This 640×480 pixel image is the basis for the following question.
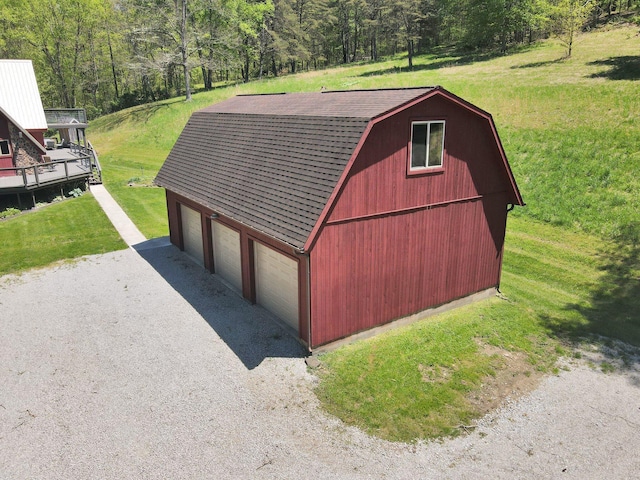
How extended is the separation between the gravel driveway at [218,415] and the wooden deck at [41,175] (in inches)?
471

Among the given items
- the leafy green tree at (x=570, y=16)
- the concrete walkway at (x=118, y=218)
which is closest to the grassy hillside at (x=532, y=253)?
the concrete walkway at (x=118, y=218)

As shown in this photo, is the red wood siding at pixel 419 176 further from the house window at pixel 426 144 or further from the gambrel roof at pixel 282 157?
the gambrel roof at pixel 282 157

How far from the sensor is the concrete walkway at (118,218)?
19.7 metres

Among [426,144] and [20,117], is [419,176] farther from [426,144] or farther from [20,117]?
[20,117]

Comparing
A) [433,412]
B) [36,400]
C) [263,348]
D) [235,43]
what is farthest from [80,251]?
[235,43]

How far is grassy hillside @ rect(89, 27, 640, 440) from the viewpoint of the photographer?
31.3 ft

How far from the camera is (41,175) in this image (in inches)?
970

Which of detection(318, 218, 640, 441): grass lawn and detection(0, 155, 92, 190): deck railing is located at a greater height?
detection(0, 155, 92, 190): deck railing

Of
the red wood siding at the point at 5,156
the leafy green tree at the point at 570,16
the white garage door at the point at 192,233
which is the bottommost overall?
the white garage door at the point at 192,233

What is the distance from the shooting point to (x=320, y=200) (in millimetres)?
9852

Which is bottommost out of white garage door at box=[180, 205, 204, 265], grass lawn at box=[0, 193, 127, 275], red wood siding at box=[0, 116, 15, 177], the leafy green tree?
grass lawn at box=[0, 193, 127, 275]

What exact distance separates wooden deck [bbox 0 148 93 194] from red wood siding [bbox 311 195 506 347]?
1877 centimetres

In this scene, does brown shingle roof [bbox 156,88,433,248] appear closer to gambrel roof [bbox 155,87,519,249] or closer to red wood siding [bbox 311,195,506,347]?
gambrel roof [bbox 155,87,519,249]

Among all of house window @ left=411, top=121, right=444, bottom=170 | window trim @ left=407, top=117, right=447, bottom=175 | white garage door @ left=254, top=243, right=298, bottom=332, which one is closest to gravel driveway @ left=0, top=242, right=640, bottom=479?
white garage door @ left=254, top=243, right=298, bottom=332
